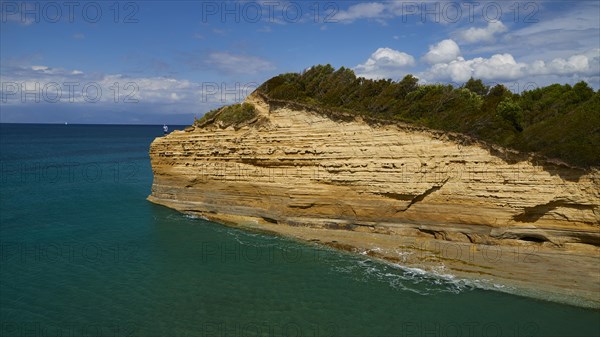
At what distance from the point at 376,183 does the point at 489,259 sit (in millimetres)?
6941

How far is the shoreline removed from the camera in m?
18.2

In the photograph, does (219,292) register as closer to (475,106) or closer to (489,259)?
(489,259)

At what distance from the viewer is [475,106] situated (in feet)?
76.0

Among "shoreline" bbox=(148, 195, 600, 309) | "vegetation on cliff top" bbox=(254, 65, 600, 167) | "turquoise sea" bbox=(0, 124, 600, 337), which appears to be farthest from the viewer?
"vegetation on cliff top" bbox=(254, 65, 600, 167)

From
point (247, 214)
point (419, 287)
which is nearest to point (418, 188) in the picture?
point (419, 287)

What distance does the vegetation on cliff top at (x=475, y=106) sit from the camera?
19.5m

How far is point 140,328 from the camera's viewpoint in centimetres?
1524

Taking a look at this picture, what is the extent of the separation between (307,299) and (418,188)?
356 inches

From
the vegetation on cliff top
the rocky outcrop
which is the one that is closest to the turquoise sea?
the rocky outcrop

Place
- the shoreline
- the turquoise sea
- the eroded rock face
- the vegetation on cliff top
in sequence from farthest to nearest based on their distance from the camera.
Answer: the eroded rock face
the vegetation on cliff top
the shoreline
the turquoise sea

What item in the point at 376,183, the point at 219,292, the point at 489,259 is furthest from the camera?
the point at 376,183

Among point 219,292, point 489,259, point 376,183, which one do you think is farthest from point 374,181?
point 219,292

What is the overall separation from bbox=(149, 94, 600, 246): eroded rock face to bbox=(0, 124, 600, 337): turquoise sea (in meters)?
2.74

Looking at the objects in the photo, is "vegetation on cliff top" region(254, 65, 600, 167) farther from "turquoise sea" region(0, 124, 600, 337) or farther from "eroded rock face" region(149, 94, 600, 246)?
"turquoise sea" region(0, 124, 600, 337)
